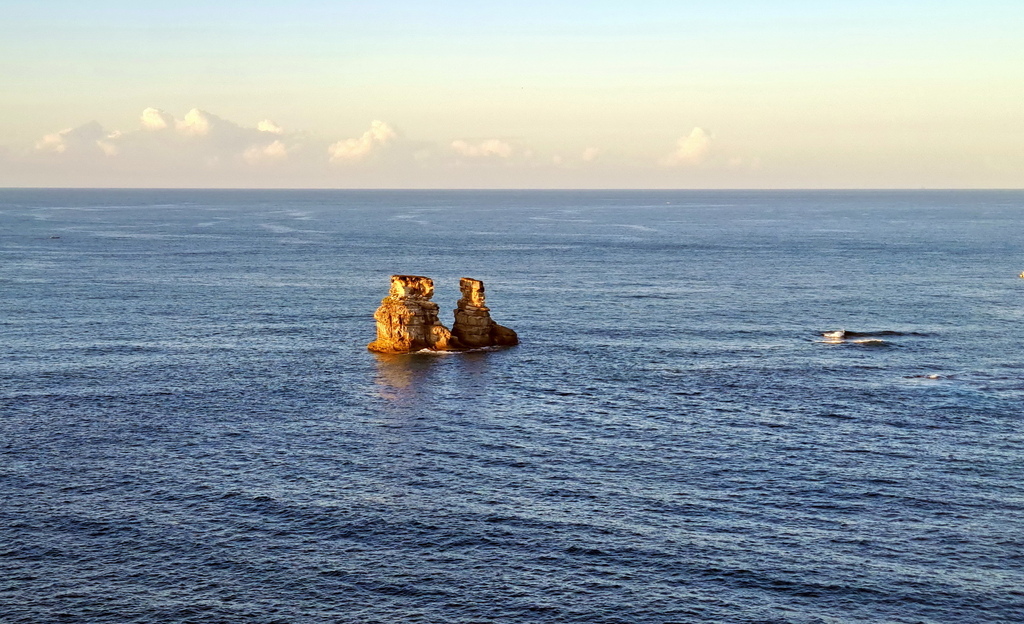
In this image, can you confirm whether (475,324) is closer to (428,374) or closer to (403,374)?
(428,374)

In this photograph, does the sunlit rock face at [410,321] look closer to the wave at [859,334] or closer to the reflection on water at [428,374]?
the reflection on water at [428,374]

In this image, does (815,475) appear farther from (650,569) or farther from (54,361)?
Result: (54,361)

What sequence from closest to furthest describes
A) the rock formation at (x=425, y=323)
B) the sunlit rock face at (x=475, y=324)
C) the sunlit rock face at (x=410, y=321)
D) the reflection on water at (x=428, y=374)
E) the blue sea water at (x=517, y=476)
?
the blue sea water at (x=517, y=476) < the reflection on water at (x=428, y=374) < the sunlit rock face at (x=410, y=321) < the rock formation at (x=425, y=323) < the sunlit rock face at (x=475, y=324)

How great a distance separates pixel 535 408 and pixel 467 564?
39462mm

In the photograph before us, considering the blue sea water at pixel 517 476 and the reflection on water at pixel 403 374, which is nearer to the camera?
the blue sea water at pixel 517 476

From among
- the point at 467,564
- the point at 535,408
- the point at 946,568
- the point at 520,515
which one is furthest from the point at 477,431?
the point at 946,568

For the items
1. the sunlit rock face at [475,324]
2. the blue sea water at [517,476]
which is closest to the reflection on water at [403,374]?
the blue sea water at [517,476]

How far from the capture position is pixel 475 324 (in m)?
140

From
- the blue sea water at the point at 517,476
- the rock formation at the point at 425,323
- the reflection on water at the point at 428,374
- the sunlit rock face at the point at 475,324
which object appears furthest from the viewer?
the sunlit rock face at the point at 475,324

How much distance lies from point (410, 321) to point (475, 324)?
904 centimetres

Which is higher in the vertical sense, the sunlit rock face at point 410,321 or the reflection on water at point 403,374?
the sunlit rock face at point 410,321

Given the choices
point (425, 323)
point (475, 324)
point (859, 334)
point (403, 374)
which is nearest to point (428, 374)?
point (403, 374)

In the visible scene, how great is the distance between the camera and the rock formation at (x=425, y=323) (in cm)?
13475

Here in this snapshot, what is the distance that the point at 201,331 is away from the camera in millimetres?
150500
